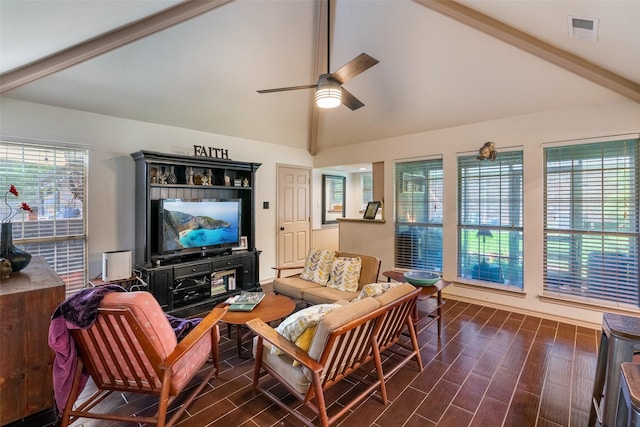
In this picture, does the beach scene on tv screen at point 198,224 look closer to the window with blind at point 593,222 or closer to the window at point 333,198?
the window at point 333,198

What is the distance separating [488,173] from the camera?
13.3 ft

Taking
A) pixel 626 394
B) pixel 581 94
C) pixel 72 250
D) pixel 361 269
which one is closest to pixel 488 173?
pixel 581 94

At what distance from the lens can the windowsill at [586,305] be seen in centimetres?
314

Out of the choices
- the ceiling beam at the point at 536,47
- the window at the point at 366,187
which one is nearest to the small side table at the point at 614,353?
the ceiling beam at the point at 536,47

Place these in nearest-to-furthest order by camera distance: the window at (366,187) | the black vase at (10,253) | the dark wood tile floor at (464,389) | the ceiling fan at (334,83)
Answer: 1. the dark wood tile floor at (464,389)
2. the black vase at (10,253)
3. the ceiling fan at (334,83)
4. the window at (366,187)

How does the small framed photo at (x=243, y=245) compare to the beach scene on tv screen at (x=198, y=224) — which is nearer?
the beach scene on tv screen at (x=198, y=224)

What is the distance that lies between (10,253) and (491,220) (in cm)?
499

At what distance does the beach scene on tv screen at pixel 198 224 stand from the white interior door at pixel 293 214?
133cm

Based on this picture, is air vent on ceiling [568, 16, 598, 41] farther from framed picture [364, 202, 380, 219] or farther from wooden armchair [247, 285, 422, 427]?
framed picture [364, 202, 380, 219]

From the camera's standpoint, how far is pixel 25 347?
5.83ft

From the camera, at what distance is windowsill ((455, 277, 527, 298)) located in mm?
3811

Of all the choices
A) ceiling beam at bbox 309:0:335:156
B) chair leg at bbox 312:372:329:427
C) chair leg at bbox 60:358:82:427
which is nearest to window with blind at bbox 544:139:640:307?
ceiling beam at bbox 309:0:335:156

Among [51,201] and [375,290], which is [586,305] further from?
[51,201]

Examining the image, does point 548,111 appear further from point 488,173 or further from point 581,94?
point 488,173
